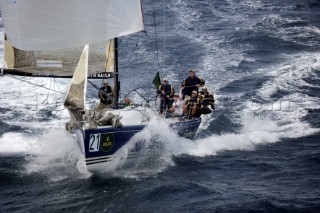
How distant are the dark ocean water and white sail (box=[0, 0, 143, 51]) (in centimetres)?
275

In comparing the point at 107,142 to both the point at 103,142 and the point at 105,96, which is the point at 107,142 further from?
the point at 105,96

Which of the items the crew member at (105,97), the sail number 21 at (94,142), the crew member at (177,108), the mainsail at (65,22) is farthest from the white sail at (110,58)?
the sail number 21 at (94,142)

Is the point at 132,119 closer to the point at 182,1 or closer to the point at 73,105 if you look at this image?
the point at 73,105

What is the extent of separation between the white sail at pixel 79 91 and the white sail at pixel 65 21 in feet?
1.73

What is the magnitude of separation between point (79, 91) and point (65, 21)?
1.94 m

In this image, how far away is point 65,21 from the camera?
45.6 ft

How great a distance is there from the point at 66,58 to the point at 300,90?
33.2 ft

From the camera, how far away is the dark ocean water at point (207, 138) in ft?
41.8

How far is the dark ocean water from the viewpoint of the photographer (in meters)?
12.7

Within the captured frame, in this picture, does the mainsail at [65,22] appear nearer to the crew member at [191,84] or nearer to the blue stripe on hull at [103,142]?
the blue stripe on hull at [103,142]

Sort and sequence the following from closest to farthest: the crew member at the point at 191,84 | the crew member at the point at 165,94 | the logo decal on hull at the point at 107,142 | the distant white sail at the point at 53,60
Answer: the logo decal on hull at the point at 107,142
the distant white sail at the point at 53,60
the crew member at the point at 165,94
the crew member at the point at 191,84

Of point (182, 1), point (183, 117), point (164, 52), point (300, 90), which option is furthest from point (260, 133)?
point (182, 1)

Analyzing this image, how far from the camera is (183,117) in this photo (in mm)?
16109

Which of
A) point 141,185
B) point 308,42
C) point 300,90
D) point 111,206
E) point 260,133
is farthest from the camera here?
point 308,42
